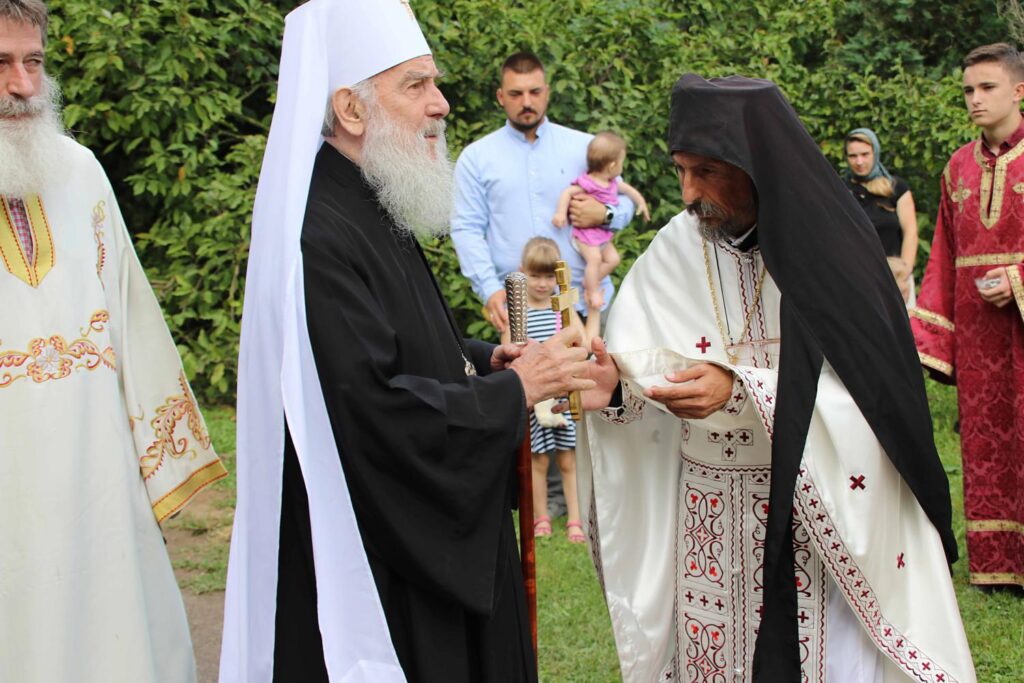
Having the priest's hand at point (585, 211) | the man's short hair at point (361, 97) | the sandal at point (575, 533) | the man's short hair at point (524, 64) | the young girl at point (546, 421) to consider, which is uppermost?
the man's short hair at point (524, 64)

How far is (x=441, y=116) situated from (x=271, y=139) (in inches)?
20.4

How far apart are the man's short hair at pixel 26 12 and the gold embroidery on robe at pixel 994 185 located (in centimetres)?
413

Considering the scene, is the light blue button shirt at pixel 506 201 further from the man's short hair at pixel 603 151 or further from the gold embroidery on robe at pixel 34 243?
the gold embroidery on robe at pixel 34 243

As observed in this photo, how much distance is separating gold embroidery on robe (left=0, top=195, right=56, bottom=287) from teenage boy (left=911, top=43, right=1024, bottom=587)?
4.06 m

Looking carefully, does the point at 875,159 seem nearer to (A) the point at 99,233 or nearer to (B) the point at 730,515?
(B) the point at 730,515

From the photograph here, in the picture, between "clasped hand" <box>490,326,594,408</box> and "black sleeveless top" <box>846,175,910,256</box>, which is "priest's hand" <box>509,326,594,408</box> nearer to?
"clasped hand" <box>490,326,594,408</box>

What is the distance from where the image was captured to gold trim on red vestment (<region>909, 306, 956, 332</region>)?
5.95 metres

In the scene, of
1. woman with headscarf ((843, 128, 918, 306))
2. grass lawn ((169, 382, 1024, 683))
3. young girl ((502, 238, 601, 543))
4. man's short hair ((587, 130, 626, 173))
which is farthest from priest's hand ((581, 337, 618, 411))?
woman with headscarf ((843, 128, 918, 306))

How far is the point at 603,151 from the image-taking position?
268 inches

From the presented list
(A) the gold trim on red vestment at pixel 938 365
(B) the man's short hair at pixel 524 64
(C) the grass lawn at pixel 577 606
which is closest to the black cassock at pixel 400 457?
(C) the grass lawn at pixel 577 606

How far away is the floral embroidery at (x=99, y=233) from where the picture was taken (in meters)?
3.59

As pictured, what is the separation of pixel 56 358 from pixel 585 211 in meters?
3.73

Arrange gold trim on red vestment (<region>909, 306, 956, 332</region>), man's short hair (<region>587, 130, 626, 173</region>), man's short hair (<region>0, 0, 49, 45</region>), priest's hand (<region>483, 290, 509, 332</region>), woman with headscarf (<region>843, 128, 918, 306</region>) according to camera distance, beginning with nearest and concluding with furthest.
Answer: man's short hair (<region>0, 0, 49, 45</region>) < gold trim on red vestment (<region>909, 306, 956, 332</region>) < priest's hand (<region>483, 290, 509, 332</region>) < man's short hair (<region>587, 130, 626, 173</region>) < woman with headscarf (<region>843, 128, 918, 306</region>)

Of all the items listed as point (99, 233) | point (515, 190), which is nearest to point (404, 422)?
point (99, 233)
